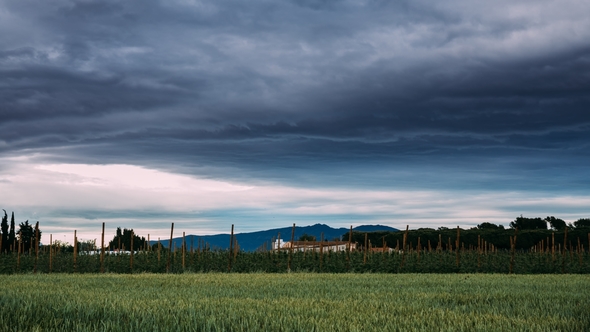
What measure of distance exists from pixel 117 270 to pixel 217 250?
8.91 metres

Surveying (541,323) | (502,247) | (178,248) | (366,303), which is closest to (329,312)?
(366,303)

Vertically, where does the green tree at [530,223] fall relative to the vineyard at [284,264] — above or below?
above

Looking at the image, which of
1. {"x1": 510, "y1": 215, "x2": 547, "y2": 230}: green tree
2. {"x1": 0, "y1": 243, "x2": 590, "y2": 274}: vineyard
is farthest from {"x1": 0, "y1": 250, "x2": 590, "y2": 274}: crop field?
{"x1": 510, "y1": 215, "x2": 547, "y2": 230}: green tree

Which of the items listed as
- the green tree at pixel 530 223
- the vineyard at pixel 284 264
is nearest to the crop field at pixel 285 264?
the vineyard at pixel 284 264

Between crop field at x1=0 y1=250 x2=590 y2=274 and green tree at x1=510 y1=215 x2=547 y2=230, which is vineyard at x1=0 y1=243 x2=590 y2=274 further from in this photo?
green tree at x1=510 y1=215 x2=547 y2=230

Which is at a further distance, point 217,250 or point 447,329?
point 217,250

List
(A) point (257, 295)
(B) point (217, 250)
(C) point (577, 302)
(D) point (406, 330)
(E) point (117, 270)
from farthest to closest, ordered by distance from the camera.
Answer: (B) point (217, 250), (E) point (117, 270), (A) point (257, 295), (C) point (577, 302), (D) point (406, 330)

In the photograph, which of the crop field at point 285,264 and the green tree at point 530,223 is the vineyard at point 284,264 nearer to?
the crop field at point 285,264

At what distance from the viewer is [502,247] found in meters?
72.7

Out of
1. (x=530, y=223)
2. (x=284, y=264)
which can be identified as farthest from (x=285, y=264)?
(x=530, y=223)

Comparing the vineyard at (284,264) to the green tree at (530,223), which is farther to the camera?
the green tree at (530,223)

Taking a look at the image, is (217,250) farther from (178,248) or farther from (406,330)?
(406,330)

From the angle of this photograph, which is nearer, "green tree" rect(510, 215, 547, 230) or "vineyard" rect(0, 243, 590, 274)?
"vineyard" rect(0, 243, 590, 274)

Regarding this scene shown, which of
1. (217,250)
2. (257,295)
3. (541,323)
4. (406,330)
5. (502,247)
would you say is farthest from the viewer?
(502,247)
